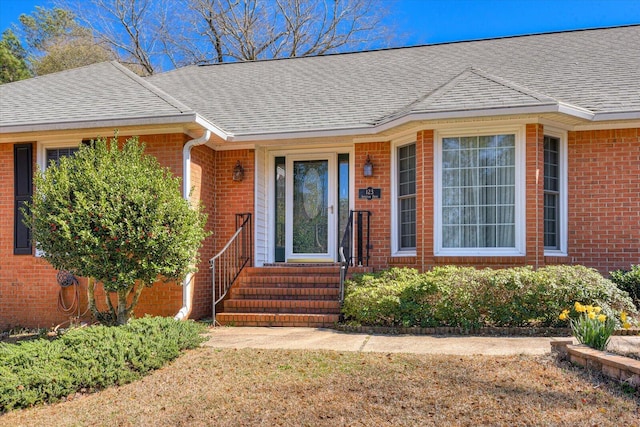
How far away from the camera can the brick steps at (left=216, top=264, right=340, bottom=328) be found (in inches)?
306

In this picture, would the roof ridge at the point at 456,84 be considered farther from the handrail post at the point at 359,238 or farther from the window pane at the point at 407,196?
the handrail post at the point at 359,238

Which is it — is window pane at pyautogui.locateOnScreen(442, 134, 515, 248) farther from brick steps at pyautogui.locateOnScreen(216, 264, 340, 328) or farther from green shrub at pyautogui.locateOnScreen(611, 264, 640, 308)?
brick steps at pyautogui.locateOnScreen(216, 264, 340, 328)

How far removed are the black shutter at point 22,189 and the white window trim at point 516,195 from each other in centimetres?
646

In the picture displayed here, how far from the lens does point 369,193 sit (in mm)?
9109

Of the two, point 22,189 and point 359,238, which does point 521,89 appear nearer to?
point 359,238

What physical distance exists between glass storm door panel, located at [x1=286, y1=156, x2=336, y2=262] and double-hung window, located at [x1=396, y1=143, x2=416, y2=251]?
132 cm

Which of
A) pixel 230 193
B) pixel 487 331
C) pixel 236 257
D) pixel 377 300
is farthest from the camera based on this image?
pixel 230 193

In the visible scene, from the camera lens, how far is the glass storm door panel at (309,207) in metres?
9.75

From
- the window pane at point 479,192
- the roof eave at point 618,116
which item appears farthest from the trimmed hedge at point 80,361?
the roof eave at point 618,116

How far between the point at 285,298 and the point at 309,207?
213cm

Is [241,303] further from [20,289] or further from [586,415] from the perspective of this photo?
[586,415]

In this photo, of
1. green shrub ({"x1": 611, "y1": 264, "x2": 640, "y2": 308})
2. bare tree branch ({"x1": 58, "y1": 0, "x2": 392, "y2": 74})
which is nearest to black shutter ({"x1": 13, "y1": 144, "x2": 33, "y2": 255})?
green shrub ({"x1": 611, "y1": 264, "x2": 640, "y2": 308})

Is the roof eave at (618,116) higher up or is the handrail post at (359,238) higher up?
the roof eave at (618,116)

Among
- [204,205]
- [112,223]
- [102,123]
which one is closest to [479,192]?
[204,205]
